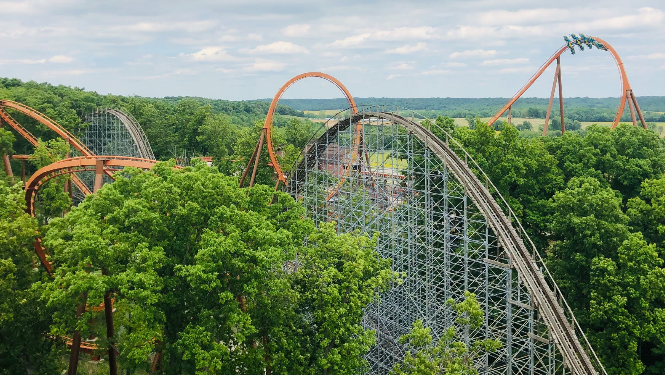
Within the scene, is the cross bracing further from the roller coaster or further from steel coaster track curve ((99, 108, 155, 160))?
the roller coaster

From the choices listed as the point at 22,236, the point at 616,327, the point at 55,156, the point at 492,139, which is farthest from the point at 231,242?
the point at 55,156

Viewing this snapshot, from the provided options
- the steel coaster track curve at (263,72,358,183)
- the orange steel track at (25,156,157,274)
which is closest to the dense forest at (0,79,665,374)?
the orange steel track at (25,156,157,274)

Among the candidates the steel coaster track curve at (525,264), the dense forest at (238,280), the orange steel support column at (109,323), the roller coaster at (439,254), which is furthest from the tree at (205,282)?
the steel coaster track curve at (525,264)

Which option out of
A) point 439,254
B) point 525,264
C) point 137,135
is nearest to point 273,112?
point 439,254

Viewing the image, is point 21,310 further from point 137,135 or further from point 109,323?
point 137,135

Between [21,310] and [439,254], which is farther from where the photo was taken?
[439,254]

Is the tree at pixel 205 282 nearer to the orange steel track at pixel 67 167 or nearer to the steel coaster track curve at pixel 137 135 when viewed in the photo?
the orange steel track at pixel 67 167
